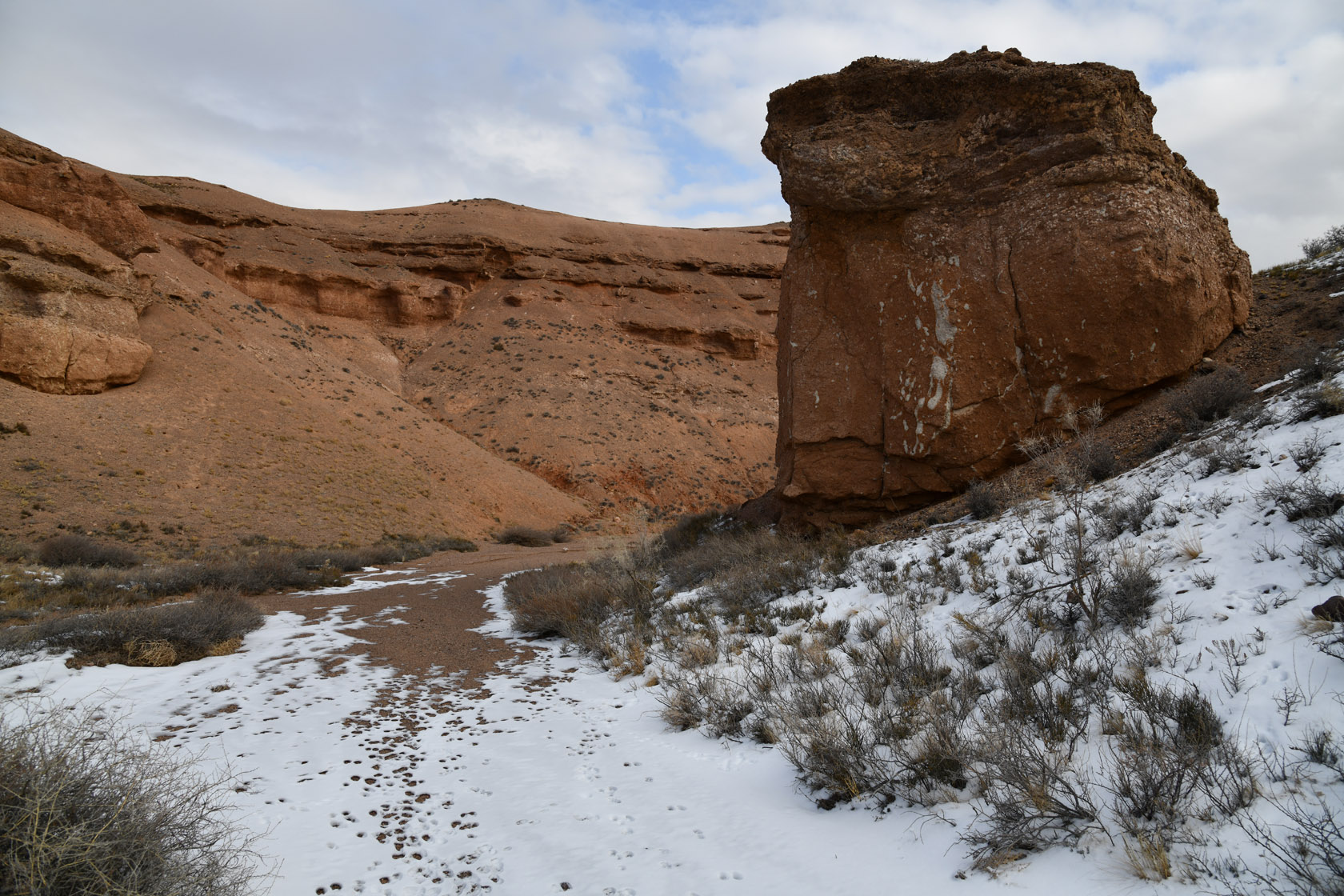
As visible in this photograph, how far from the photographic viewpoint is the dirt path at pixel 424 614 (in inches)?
298

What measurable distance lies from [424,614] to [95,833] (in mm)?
8190

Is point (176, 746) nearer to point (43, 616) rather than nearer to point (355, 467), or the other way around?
point (43, 616)

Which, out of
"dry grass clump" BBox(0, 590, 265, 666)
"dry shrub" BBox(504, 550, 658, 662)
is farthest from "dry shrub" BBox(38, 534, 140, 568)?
"dry shrub" BBox(504, 550, 658, 662)

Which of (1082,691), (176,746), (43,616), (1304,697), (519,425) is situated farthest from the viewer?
(519,425)

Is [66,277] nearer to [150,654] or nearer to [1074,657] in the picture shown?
[150,654]

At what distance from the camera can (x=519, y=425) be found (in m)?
34.2

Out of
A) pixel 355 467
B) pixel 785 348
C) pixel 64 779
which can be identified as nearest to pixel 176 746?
pixel 64 779

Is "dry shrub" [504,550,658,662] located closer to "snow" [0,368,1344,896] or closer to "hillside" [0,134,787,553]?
"snow" [0,368,1344,896]

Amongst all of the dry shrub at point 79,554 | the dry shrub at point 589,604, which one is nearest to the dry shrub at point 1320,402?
the dry shrub at point 589,604

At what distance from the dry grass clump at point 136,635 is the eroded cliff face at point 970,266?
7751mm

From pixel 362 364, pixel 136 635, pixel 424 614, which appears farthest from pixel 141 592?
pixel 362 364

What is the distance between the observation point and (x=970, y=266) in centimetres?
918

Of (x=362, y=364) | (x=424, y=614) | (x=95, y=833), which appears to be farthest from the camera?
(x=362, y=364)

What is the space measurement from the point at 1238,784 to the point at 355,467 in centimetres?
2623
